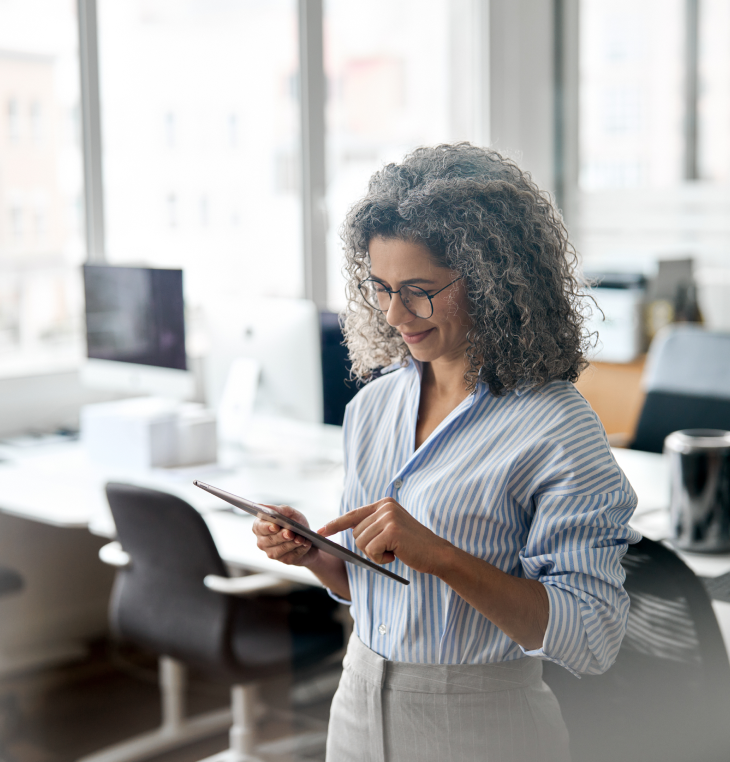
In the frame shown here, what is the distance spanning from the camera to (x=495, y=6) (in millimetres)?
4473

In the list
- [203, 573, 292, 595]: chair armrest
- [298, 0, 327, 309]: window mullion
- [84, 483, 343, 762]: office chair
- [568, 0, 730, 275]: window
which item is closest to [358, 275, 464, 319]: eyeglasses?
[84, 483, 343, 762]: office chair

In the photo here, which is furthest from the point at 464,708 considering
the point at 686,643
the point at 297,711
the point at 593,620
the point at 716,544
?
the point at 297,711

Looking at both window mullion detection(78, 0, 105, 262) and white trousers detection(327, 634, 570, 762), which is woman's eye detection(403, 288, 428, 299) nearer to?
white trousers detection(327, 634, 570, 762)

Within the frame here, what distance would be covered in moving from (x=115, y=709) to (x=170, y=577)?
0.96 m

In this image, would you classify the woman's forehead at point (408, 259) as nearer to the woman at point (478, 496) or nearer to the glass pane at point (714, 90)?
the woman at point (478, 496)

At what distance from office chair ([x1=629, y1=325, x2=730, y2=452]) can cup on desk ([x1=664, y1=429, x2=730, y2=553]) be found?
0.96 meters

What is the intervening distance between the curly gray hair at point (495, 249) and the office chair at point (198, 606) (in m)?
1.06

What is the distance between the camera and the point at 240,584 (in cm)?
206

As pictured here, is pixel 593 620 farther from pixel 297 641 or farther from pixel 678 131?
pixel 678 131

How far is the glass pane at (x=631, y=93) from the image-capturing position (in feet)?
14.2

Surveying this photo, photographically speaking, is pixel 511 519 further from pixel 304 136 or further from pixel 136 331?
pixel 304 136

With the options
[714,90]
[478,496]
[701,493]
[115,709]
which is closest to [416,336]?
[478,496]

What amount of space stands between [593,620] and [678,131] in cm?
383

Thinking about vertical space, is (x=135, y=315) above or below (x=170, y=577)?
above
